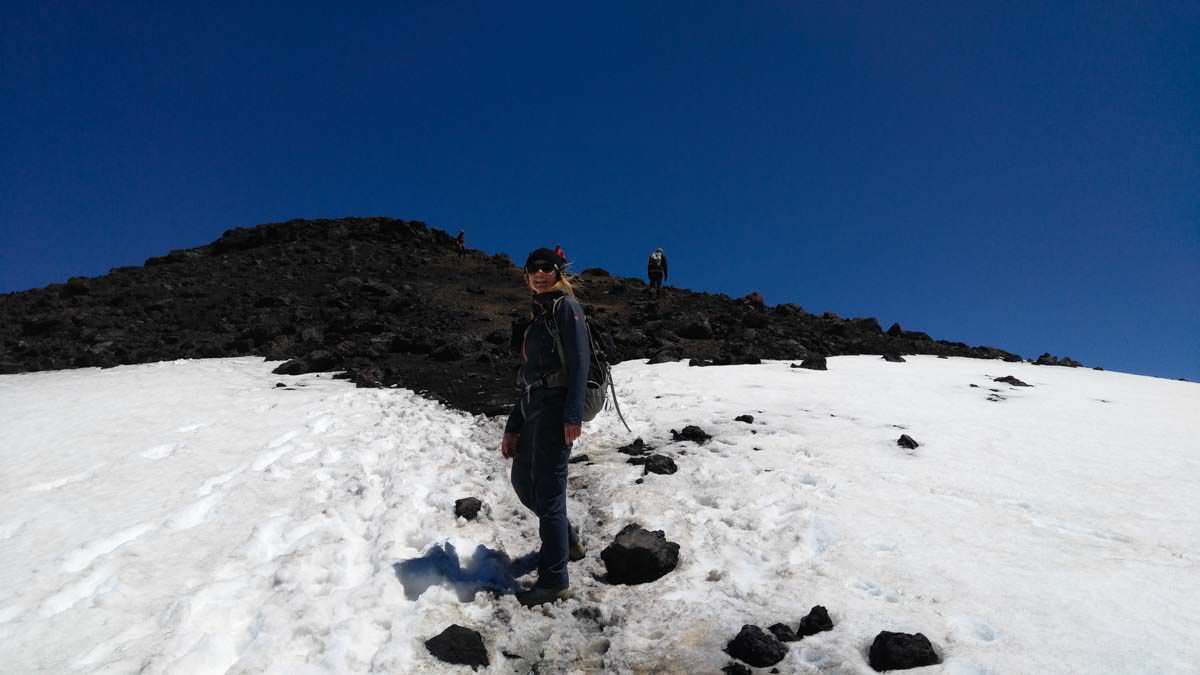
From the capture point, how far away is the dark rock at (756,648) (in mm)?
4133

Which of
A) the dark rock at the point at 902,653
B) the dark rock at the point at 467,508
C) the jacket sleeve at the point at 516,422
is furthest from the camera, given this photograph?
the dark rock at the point at 467,508

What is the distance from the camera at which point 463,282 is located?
115 ft

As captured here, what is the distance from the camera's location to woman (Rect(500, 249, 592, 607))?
5.06 m

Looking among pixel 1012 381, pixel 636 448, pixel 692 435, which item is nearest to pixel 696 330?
pixel 1012 381

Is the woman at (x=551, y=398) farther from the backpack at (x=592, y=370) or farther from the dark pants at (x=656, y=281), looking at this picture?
the dark pants at (x=656, y=281)

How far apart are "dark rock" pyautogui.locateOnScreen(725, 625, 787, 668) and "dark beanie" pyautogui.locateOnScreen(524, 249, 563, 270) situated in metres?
3.14

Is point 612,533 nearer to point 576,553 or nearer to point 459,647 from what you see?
point 576,553

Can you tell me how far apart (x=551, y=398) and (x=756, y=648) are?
7.75ft

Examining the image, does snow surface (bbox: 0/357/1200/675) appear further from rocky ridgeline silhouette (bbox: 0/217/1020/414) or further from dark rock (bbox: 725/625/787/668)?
rocky ridgeline silhouette (bbox: 0/217/1020/414)

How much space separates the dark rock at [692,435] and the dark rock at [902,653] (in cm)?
517

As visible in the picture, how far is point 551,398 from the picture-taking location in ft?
17.1

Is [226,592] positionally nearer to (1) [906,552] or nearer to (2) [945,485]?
(1) [906,552]

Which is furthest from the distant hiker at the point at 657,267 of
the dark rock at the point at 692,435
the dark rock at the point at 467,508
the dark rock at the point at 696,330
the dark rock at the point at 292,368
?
the dark rock at the point at 467,508

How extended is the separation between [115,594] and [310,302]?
2524 cm
